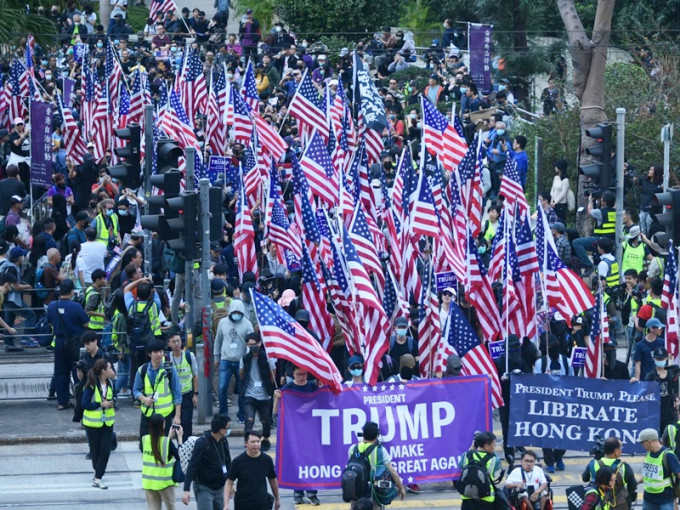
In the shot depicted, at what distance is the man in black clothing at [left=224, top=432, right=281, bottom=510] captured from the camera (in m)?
16.3

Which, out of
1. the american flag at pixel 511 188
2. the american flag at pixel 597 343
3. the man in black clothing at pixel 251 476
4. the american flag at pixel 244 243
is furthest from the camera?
the american flag at pixel 244 243

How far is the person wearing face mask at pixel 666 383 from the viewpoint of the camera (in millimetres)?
19438

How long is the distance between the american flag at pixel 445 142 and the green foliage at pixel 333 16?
21.5 metres

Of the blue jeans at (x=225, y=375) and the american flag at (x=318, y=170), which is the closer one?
the blue jeans at (x=225, y=375)

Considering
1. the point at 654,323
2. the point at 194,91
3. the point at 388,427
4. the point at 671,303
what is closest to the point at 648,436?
the point at 388,427

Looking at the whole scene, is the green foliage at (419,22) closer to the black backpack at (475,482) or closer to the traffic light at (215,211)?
the traffic light at (215,211)

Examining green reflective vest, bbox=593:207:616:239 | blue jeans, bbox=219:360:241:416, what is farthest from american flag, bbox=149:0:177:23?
blue jeans, bbox=219:360:241:416

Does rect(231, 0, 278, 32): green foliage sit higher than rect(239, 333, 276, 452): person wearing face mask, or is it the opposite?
rect(231, 0, 278, 32): green foliage

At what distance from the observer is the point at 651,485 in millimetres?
17156

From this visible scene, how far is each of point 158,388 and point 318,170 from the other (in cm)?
755

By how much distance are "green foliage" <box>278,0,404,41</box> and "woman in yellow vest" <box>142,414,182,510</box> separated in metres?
32.9

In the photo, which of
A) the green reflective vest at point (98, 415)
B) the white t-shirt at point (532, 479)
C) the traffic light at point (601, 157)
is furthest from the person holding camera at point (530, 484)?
the traffic light at point (601, 157)

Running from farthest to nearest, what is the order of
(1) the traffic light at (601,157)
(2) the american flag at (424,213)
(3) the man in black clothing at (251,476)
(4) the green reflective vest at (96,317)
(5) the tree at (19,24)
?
(5) the tree at (19,24)
(1) the traffic light at (601,157)
(4) the green reflective vest at (96,317)
(2) the american flag at (424,213)
(3) the man in black clothing at (251,476)

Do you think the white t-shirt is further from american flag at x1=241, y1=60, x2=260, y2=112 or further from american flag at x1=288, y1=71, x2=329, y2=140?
american flag at x1=241, y1=60, x2=260, y2=112
